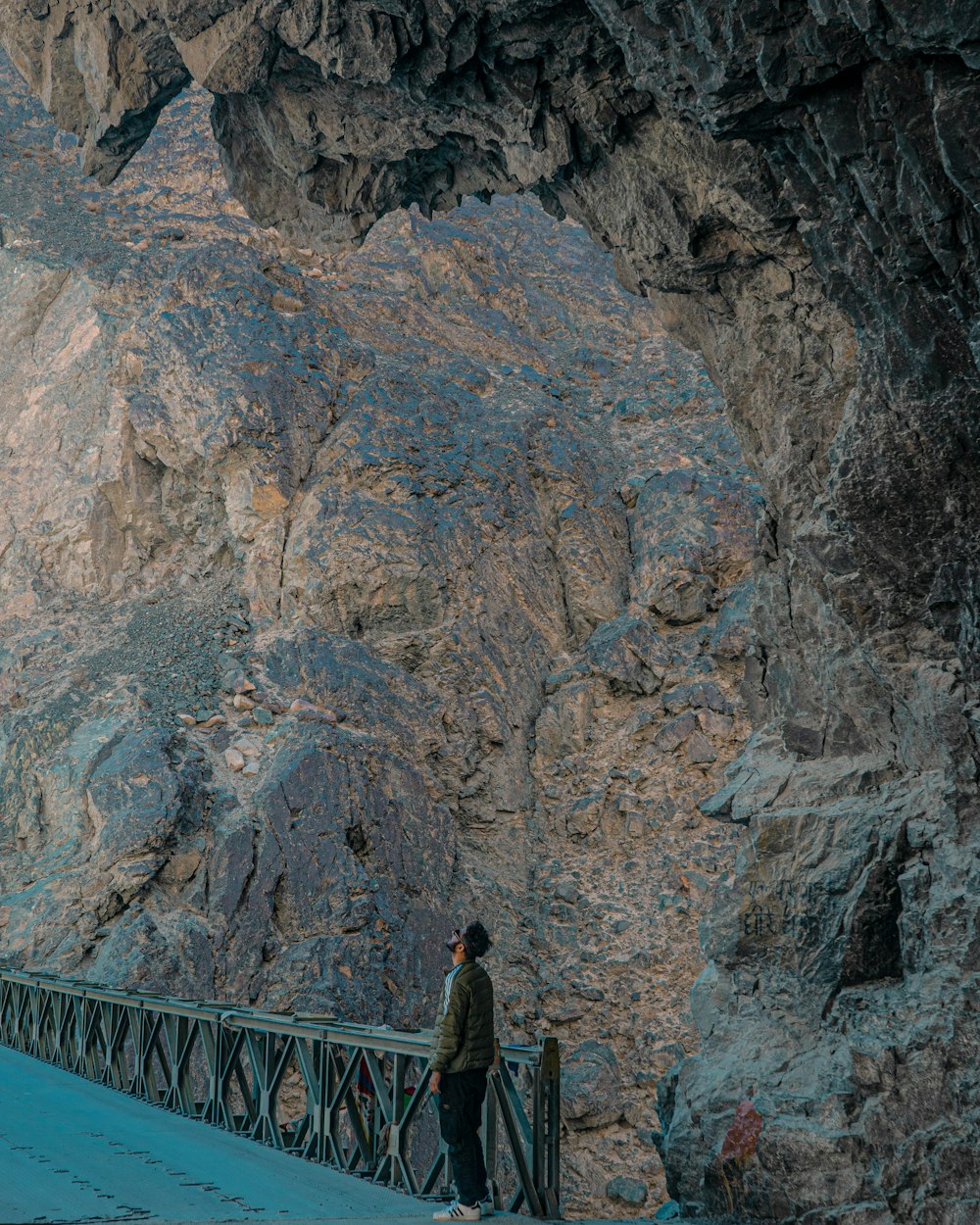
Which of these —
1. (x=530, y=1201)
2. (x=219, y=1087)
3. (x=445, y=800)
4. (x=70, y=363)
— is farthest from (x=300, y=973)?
(x=70, y=363)

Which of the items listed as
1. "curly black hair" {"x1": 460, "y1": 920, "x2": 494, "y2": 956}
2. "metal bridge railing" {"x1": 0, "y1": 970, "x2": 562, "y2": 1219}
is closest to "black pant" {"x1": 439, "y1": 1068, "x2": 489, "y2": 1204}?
"metal bridge railing" {"x1": 0, "y1": 970, "x2": 562, "y2": 1219}

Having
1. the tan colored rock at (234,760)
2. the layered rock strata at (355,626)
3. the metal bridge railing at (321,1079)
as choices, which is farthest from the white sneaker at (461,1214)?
the tan colored rock at (234,760)

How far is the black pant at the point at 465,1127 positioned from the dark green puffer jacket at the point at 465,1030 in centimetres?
8

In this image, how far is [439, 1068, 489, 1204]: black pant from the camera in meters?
5.75

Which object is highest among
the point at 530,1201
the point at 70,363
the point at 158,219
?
the point at 158,219

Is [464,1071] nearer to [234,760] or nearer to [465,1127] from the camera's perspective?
[465,1127]

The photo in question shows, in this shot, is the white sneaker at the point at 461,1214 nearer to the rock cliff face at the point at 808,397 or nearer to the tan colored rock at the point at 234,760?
the rock cliff face at the point at 808,397

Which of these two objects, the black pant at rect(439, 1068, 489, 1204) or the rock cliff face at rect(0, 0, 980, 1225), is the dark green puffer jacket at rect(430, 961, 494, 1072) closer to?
the black pant at rect(439, 1068, 489, 1204)

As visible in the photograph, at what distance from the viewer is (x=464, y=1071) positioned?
5816mm

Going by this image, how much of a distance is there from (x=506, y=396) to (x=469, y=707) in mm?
8971

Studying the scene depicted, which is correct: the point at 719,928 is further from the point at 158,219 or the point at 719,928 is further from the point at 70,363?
the point at 158,219

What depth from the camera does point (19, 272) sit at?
1199 inches

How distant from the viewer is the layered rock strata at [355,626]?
2064 cm

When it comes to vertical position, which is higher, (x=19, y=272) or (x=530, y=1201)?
(x=19, y=272)
